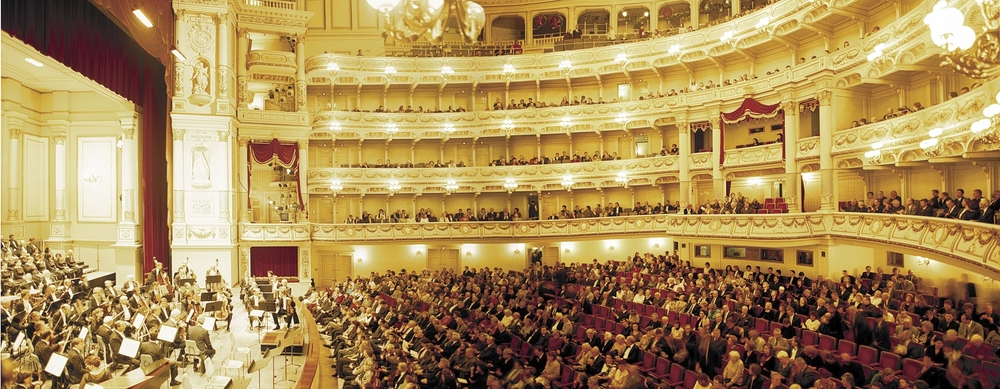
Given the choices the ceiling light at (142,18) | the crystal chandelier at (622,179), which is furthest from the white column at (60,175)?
the crystal chandelier at (622,179)

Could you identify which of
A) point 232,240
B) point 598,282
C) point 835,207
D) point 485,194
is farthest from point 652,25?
point 232,240

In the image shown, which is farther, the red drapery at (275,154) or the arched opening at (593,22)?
the arched opening at (593,22)

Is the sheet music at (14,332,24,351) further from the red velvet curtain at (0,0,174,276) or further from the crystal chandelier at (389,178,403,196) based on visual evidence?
the crystal chandelier at (389,178,403,196)

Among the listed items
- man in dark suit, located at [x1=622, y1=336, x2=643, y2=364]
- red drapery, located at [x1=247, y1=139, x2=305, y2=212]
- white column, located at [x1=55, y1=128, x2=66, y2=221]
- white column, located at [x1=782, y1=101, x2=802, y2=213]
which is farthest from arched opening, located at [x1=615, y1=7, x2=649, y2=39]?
white column, located at [x1=55, y1=128, x2=66, y2=221]

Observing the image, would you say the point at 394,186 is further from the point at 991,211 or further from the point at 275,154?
the point at 991,211

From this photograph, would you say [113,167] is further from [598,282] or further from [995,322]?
[995,322]

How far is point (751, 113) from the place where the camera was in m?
22.0

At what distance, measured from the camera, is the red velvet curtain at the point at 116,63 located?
12703 millimetres

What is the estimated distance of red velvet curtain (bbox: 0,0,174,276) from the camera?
1270 cm

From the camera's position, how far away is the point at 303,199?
25.8 m

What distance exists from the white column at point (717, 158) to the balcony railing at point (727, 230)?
1.93 metres

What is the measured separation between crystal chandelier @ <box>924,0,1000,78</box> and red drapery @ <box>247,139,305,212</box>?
73.8 ft

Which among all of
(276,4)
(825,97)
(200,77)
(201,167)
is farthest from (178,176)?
(825,97)

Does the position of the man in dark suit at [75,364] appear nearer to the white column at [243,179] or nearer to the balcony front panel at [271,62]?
the white column at [243,179]
